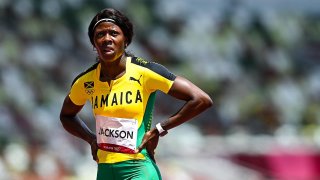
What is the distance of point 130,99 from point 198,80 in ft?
32.4

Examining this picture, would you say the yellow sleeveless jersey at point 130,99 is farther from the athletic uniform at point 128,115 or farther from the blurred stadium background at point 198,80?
the blurred stadium background at point 198,80

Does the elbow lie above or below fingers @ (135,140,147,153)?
above

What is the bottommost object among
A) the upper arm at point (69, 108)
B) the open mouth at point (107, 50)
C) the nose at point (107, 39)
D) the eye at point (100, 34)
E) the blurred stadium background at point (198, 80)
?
the upper arm at point (69, 108)

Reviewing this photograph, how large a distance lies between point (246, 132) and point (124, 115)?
9107 millimetres

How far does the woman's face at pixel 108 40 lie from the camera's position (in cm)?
629

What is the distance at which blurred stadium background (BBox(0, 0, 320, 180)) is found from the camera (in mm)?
13047

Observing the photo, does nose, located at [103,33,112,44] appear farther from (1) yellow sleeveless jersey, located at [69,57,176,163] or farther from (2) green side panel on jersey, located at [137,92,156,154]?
(2) green side panel on jersey, located at [137,92,156,154]

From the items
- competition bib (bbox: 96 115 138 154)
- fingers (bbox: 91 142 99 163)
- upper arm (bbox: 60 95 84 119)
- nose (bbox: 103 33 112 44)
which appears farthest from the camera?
upper arm (bbox: 60 95 84 119)

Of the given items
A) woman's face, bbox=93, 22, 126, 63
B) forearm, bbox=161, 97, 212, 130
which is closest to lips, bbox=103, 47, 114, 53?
woman's face, bbox=93, 22, 126, 63

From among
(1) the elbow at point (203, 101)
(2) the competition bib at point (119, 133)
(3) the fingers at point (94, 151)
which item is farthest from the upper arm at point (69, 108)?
(1) the elbow at point (203, 101)

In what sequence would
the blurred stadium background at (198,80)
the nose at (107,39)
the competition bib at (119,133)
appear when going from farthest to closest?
the blurred stadium background at (198,80)
the competition bib at (119,133)
the nose at (107,39)

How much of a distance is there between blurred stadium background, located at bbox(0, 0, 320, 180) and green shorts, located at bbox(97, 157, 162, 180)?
6332 mm

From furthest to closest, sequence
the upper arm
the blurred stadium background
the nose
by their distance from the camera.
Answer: the blurred stadium background → the upper arm → the nose

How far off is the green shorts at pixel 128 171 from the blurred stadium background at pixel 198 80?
6332 millimetres
